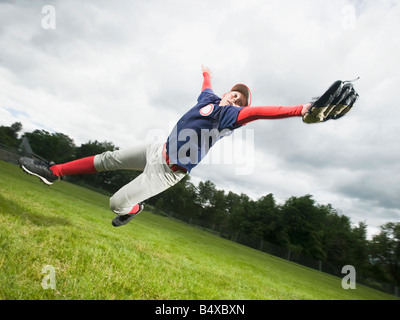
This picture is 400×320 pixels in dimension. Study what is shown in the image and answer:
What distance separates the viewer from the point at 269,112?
2.47 meters

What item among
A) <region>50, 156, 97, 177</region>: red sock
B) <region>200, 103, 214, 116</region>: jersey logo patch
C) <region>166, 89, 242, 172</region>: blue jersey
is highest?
<region>200, 103, 214, 116</region>: jersey logo patch

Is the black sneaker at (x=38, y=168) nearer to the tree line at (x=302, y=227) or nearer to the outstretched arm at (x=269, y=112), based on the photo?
the outstretched arm at (x=269, y=112)

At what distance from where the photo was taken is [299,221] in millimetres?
55156

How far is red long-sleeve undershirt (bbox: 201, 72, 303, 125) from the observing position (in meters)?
2.33

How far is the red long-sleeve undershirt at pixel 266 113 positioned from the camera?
2.33 metres

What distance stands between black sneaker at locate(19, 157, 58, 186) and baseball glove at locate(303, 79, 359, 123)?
4.07m
